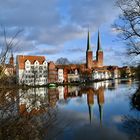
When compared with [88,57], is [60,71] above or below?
below

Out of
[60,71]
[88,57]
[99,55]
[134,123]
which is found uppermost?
[99,55]

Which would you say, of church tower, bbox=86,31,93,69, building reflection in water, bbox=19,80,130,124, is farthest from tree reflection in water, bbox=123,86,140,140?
church tower, bbox=86,31,93,69

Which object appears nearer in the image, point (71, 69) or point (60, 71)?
point (60, 71)

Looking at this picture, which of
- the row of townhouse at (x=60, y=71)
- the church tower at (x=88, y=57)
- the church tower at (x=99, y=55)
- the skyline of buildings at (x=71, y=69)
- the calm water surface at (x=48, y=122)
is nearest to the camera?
the calm water surface at (x=48, y=122)

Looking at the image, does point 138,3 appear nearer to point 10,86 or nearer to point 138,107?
point 138,107

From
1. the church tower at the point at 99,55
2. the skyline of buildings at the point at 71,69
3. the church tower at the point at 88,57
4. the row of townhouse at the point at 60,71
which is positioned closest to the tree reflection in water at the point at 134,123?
the skyline of buildings at the point at 71,69

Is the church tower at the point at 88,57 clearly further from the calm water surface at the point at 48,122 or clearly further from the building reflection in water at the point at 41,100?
the calm water surface at the point at 48,122

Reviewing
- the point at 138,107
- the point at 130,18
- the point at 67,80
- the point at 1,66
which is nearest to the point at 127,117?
the point at 138,107

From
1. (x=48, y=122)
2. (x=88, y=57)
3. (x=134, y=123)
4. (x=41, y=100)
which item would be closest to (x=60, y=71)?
(x=88, y=57)

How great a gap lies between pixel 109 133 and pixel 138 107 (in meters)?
10.1

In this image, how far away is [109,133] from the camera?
16688 mm

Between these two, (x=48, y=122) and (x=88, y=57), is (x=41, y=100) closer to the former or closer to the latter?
(x=48, y=122)

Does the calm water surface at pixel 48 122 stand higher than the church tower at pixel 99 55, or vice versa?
the church tower at pixel 99 55

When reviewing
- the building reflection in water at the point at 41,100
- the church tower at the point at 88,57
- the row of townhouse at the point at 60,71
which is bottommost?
the building reflection in water at the point at 41,100
